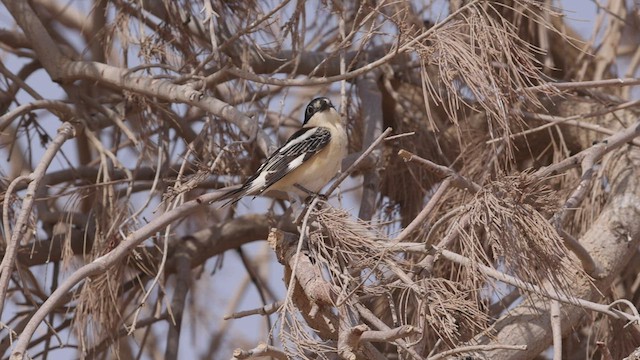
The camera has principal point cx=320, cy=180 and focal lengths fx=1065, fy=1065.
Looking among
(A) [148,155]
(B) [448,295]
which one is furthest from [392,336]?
(A) [148,155]

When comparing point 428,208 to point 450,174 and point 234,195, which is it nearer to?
point 450,174

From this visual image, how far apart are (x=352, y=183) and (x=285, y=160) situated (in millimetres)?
2074

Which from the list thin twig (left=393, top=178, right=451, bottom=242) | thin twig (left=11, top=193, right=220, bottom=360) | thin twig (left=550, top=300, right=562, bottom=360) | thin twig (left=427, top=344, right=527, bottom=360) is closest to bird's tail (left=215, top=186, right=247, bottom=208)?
thin twig (left=11, top=193, right=220, bottom=360)

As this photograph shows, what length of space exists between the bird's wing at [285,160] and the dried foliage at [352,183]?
4.9 inches

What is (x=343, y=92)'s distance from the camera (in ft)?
13.9

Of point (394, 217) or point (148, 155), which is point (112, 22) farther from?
point (394, 217)

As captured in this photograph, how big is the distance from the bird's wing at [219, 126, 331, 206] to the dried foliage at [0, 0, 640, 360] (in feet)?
0.41

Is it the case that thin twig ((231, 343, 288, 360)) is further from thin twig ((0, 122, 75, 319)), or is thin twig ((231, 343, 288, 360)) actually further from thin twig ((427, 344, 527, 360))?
thin twig ((0, 122, 75, 319))

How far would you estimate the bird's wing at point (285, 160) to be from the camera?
13.1ft

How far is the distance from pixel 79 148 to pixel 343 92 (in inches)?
94.3

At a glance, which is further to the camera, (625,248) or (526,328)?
(625,248)

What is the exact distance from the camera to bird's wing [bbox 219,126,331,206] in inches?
157

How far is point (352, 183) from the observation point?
6176 millimetres

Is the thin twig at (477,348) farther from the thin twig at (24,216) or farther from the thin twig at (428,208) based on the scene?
the thin twig at (24,216)
